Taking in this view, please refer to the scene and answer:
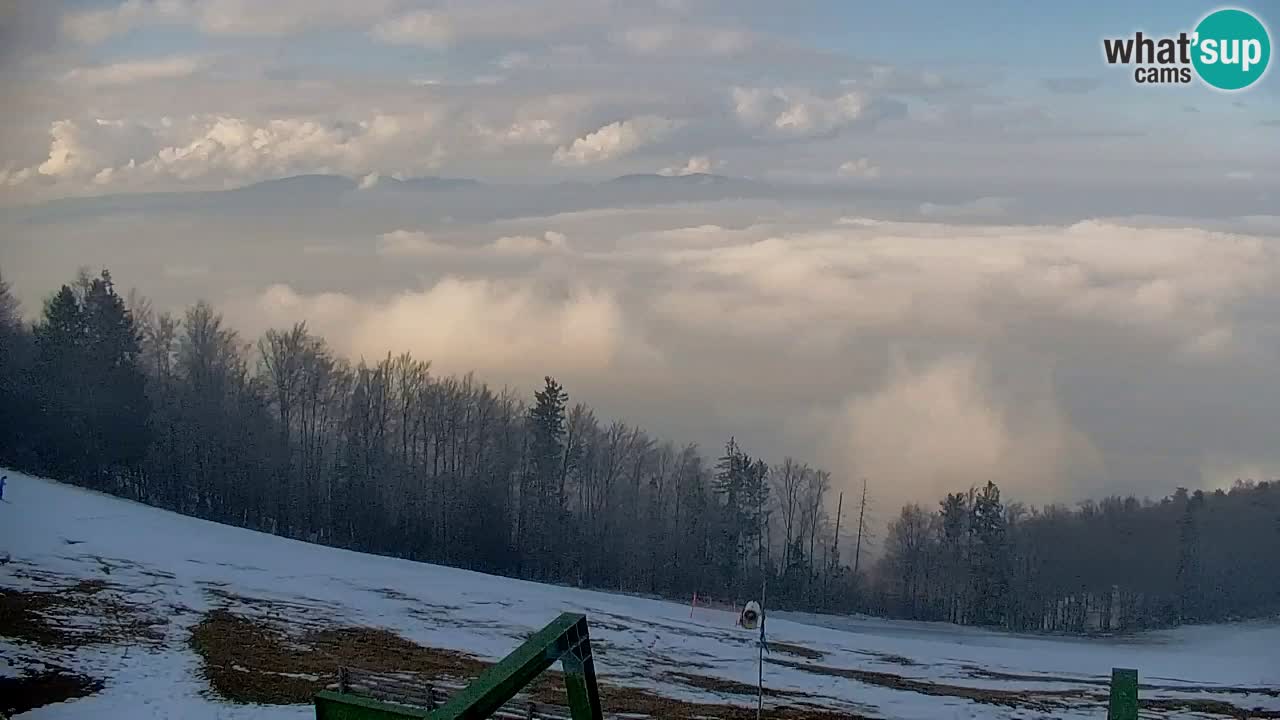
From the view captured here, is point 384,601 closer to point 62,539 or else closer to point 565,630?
point 62,539

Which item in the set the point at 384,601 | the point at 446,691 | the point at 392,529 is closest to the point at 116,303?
the point at 392,529

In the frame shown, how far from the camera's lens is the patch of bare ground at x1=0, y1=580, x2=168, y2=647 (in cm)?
2139

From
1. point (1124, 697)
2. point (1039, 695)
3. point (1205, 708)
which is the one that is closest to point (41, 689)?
point (1124, 697)

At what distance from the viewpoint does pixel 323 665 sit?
71.7 ft

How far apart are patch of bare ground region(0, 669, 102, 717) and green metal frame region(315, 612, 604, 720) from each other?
48.6 ft

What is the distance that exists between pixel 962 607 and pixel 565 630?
194ft

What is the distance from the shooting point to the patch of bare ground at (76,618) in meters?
21.4

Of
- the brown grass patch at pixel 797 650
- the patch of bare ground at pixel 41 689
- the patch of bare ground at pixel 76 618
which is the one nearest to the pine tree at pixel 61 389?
the patch of bare ground at pixel 76 618

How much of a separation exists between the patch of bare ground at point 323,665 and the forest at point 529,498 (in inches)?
875

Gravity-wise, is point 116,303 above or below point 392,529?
above

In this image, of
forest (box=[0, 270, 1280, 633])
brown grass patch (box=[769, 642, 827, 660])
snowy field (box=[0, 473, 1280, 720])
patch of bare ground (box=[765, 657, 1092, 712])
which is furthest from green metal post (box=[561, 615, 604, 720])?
forest (box=[0, 270, 1280, 633])

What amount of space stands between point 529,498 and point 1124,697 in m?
52.0

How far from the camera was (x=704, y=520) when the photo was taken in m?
56.8

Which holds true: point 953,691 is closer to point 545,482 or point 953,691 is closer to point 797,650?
point 797,650
